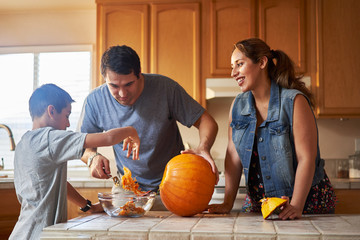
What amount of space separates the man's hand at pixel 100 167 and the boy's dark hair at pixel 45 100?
29 centimetres

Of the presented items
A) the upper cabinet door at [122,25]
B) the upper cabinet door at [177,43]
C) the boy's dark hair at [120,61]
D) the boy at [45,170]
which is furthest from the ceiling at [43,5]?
the boy at [45,170]

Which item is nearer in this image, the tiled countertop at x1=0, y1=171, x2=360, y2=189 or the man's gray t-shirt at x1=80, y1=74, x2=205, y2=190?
the man's gray t-shirt at x1=80, y1=74, x2=205, y2=190

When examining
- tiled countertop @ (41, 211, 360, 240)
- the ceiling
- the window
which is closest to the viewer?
tiled countertop @ (41, 211, 360, 240)

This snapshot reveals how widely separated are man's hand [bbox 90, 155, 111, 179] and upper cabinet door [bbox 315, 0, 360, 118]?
2398mm

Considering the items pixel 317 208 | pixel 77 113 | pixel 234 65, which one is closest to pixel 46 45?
pixel 77 113

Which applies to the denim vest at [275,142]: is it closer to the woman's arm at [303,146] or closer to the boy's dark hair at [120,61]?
the woman's arm at [303,146]

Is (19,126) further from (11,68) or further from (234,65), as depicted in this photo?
(234,65)

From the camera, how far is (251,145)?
5.47ft

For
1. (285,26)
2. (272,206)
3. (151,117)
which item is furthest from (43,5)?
(272,206)

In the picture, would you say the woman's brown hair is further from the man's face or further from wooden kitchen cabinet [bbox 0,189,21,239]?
wooden kitchen cabinet [bbox 0,189,21,239]

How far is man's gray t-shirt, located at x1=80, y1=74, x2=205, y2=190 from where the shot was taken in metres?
1.99

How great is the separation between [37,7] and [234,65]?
2.97m

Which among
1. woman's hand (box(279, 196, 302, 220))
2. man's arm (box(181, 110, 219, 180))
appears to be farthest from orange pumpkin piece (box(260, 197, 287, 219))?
man's arm (box(181, 110, 219, 180))

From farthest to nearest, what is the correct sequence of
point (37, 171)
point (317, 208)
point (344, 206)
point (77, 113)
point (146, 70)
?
1. point (77, 113)
2. point (146, 70)
3. point (344, 206)
4. point (317, 208)
5. point (37, 171)
